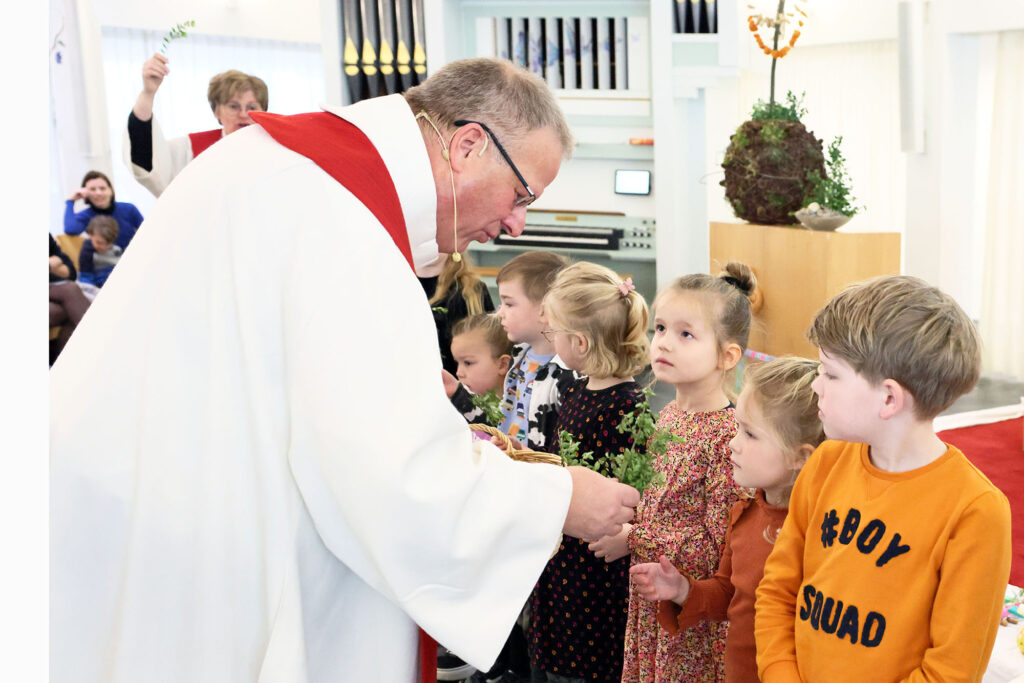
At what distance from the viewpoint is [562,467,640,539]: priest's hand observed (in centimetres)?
160

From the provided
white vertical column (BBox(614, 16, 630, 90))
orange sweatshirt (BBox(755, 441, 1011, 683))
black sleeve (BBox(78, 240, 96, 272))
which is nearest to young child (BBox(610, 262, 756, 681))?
orange sweatshirt (BBox(755, 441, 1011, 683))

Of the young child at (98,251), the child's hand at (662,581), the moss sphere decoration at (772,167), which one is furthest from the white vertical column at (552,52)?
the child's hand at (662,581)

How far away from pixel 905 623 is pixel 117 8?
867cm

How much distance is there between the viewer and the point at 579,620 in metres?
2.53

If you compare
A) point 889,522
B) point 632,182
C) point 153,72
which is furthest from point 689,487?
point 632,182

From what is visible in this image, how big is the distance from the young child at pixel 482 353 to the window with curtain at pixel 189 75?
21.4 feet

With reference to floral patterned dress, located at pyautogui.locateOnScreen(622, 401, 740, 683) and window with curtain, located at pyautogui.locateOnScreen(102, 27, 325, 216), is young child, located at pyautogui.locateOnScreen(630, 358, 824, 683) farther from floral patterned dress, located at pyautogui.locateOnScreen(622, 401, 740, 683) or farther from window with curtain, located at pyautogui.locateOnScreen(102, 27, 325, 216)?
window with curtain, located at pyautogui.locateOnScreen(102, 27, 325, 216)

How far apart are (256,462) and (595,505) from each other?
22.1 inches

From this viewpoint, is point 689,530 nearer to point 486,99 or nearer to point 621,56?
point 486,99

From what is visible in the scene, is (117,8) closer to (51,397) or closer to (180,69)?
(180,69)

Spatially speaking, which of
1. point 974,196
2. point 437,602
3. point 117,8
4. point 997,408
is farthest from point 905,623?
point 117,8

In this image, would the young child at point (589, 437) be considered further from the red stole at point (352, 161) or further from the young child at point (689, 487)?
the red stole at point (352, 161)

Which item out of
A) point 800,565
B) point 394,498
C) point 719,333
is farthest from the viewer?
point 719,333

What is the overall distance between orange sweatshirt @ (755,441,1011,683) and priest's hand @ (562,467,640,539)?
321mm
